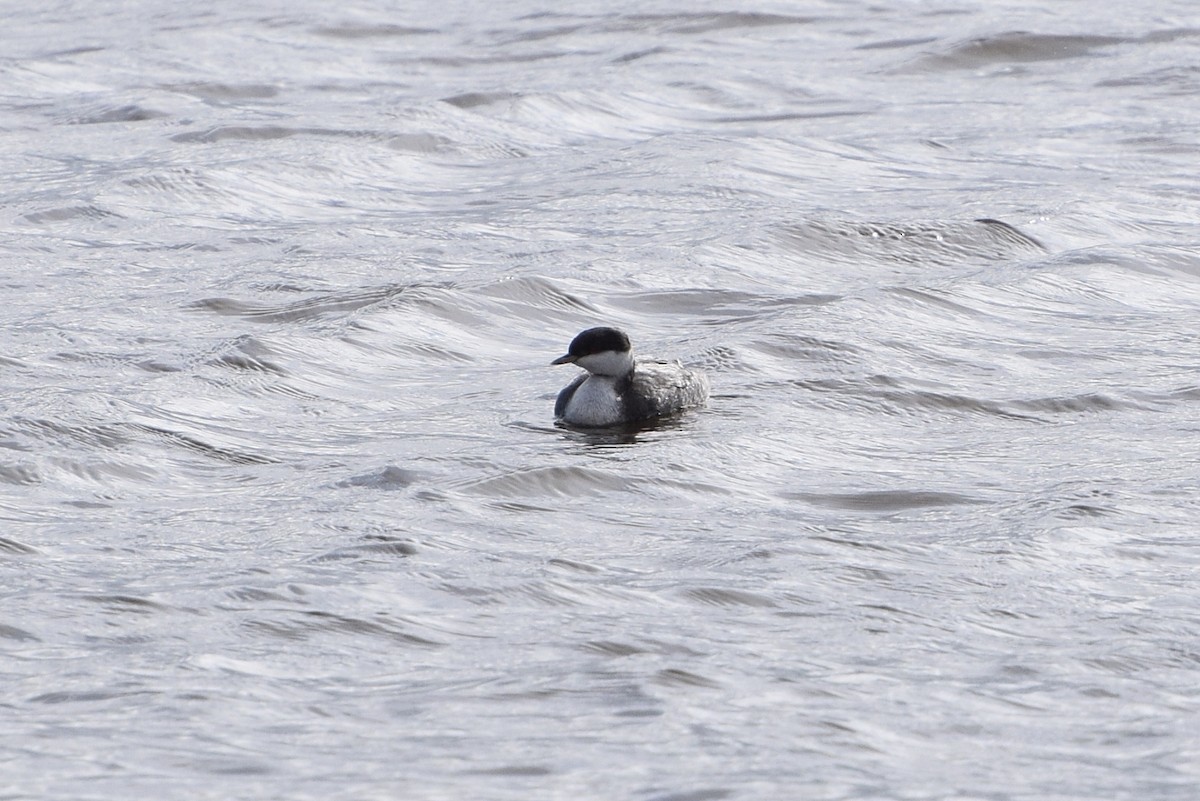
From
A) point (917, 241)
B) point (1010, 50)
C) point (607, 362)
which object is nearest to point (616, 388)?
point (607, 362)

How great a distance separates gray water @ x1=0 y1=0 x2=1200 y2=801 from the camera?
6.68 metres

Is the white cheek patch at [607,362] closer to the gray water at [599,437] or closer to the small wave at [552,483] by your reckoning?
the gray water at [599,437]

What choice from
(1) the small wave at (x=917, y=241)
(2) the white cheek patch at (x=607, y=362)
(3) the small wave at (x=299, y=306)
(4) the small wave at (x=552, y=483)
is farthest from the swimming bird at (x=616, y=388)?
(1) the small wave at (x=917, y=241)

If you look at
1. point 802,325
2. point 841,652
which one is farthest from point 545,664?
point 802,325

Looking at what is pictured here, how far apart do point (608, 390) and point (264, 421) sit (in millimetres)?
1716

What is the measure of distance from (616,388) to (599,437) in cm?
38

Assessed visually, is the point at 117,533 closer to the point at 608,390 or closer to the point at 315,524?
the point at 315,524

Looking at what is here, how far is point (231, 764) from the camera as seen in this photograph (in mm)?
6406

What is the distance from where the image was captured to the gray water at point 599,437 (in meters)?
6.68

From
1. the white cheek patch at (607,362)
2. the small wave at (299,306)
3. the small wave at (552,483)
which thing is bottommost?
the small wave at (552,483)

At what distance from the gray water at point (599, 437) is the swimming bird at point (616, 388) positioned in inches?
7.8

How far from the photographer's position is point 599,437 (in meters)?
10.6

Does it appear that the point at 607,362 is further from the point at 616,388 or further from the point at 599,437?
the point at 599,437

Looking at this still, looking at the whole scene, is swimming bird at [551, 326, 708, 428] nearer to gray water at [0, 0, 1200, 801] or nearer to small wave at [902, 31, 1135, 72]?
gray water at [0, 0, 1200, 801]
